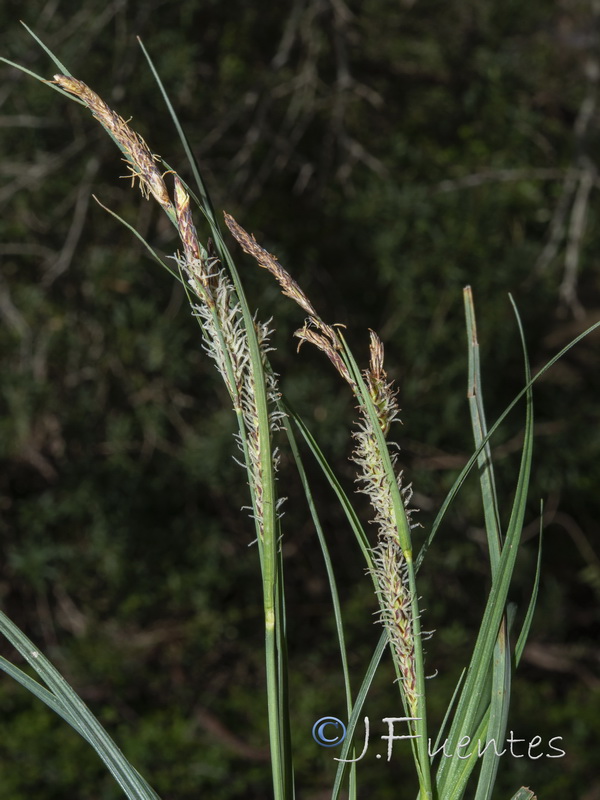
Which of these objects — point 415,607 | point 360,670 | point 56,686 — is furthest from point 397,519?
point 360,670

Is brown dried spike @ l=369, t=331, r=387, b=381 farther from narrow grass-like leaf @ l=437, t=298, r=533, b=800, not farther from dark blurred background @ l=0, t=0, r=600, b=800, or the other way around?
dark blurred background @ l=0, t=0, r=600, b=800

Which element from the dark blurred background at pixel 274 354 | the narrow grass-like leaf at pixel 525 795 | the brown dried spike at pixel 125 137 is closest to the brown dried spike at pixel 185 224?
the brown dried spike at pixel 125 137

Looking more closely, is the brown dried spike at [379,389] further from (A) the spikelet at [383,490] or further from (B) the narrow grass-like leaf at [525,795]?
(B) the narrow grass-like leaf at [525,795]

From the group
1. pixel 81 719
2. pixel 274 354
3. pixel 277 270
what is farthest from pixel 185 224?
pixel 274 354

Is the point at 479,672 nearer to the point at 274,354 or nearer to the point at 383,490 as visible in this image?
the point at 383,490


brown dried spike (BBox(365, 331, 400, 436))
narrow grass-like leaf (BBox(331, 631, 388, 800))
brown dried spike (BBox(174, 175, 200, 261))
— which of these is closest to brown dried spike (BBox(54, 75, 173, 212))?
brown dried spike (BBox(174, 175, 200, 261))

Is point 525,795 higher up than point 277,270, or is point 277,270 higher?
point 277,270

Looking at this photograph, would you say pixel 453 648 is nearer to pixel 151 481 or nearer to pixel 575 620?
pixel 575 620

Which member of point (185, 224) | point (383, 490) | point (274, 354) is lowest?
point (274, 354)
